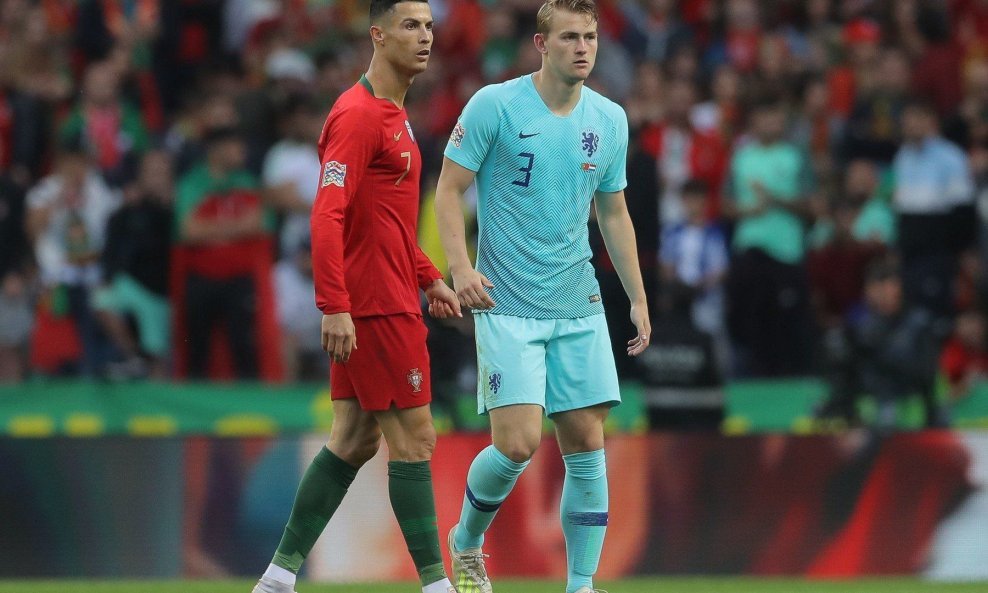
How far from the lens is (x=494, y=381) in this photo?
6.77 meters

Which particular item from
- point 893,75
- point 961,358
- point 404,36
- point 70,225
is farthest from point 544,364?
point 893,75

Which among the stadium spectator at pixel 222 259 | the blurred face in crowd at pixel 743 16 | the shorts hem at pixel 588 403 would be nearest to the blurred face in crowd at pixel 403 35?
the shorts hem at pixel 588 403

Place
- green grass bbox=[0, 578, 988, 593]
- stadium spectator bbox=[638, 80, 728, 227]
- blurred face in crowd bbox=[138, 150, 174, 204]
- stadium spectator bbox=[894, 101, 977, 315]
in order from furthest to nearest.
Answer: stadium spectator bbox=[638, 80, 728, 227], stadium spectator bbox=[894, 101, 977, 315], blurred face in crowd bbox=[138, 150, 174, 204], green grass bbox=[0, 578, 988, 593]

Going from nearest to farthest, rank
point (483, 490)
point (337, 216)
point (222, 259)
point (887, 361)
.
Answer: point (337, 216) → point (483, 490) → point (887, 361) → point (222, 259)

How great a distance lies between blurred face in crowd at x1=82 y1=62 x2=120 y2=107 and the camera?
13672mm

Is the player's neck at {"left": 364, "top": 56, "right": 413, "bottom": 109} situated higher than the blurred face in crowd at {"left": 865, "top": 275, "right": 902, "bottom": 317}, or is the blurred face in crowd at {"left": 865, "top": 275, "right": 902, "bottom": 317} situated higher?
the player's neck at {"left": 364, "top": 56, "right": 413, "bottom": 109}

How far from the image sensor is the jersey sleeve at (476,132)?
6797 millimetres

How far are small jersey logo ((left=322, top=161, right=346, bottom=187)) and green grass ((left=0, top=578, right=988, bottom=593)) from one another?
298 cm

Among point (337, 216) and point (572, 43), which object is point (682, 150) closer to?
point (572, 43)

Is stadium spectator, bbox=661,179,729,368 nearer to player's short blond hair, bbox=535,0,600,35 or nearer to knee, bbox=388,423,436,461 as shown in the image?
player's short blond hair, bbox=535,0,600,35

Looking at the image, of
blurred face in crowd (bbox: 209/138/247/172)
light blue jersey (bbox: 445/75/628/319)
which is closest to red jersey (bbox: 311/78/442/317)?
light blue jersey (bbox: 445/75/628/319)

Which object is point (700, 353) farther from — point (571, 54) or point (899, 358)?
point (571, 54)

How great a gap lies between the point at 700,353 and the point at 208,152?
13.5 feet

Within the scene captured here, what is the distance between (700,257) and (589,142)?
5.57m
